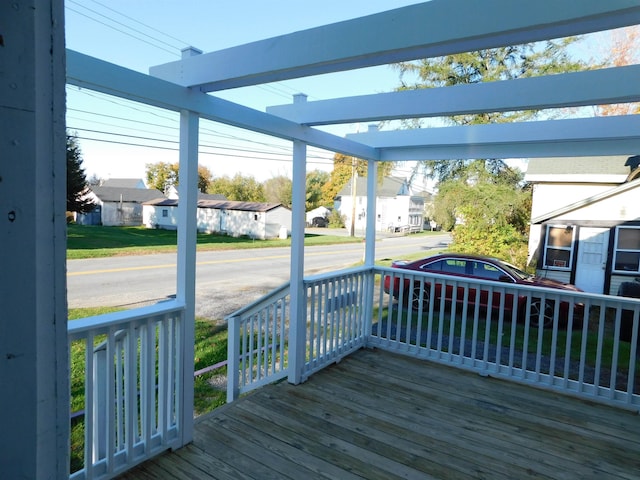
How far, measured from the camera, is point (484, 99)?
8.23 ft

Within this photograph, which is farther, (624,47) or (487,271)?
(624,47)

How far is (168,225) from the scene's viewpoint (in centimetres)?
2028

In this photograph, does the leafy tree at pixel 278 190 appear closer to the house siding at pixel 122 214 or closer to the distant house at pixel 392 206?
the house siding at pixel 122 214

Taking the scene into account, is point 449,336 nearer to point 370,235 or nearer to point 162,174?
point 370,235

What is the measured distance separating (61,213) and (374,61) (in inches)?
67.5

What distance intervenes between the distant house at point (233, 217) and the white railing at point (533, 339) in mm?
12788

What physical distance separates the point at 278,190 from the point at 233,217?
3013mm

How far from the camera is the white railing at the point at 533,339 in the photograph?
3328 mm

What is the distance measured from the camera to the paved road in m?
7.76

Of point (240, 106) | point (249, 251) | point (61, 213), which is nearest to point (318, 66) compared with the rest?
point (240, 106)

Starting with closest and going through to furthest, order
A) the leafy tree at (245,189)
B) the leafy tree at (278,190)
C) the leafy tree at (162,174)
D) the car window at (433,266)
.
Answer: the car window at (433,266)
the leafy tree at (245,189)
the leafy tree at (278,190)
the leafy tree at (162,174)

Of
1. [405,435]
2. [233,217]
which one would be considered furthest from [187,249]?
[233,217]

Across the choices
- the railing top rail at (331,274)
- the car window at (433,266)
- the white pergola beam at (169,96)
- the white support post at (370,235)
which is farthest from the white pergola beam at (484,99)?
the car window at (433,266)

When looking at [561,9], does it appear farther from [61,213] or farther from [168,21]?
[168,21]
